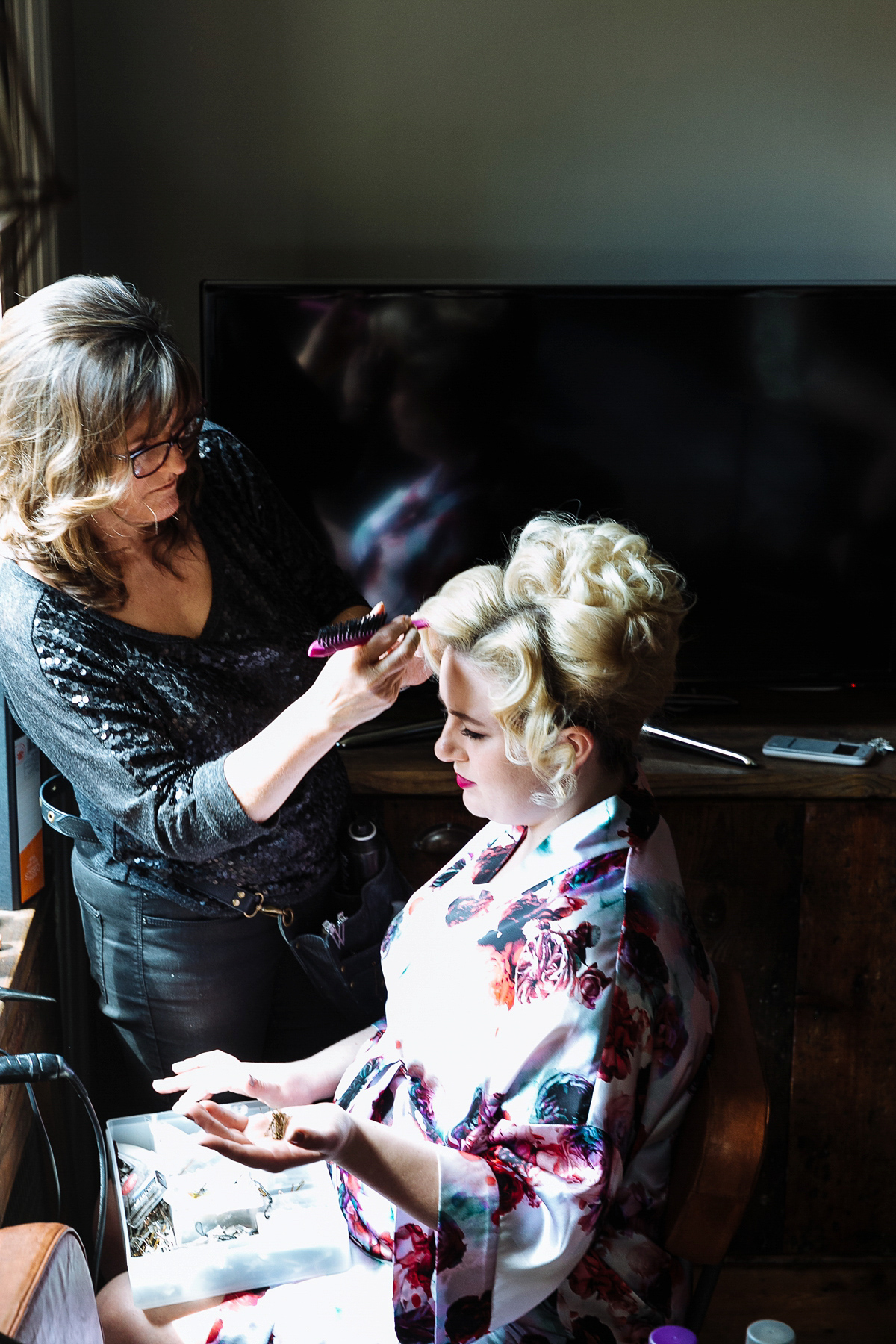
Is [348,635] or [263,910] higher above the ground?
[348,635]

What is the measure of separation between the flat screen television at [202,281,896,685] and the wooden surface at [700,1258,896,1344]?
3.44 ft

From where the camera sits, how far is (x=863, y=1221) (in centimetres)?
193

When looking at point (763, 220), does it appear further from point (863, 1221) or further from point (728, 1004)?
point (863, 1221)

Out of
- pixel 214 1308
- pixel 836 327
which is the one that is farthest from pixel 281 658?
pixel 836 327

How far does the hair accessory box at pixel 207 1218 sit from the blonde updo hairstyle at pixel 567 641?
492 mm

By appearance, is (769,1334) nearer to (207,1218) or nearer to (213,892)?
(207,1218)

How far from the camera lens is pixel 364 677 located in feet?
4.23

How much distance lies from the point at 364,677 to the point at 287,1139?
48 centimetres

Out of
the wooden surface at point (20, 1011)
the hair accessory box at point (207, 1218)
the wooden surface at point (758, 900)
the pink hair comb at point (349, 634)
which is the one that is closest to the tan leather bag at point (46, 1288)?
the hair accessory box at point (207, 1218)

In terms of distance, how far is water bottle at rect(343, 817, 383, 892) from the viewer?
159 centimetres

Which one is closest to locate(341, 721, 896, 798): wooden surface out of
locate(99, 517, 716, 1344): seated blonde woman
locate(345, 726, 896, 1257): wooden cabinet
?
locate(345, 726, 896, 1257): wooden cabinet

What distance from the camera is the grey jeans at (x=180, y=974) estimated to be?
149 centimetres

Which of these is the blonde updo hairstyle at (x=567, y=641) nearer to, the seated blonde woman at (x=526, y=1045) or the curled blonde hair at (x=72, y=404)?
the seated blonde woman at (x=526, y=1045)

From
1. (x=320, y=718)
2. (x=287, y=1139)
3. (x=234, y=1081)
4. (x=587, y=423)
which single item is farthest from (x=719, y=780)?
(x=287, y=1139)
